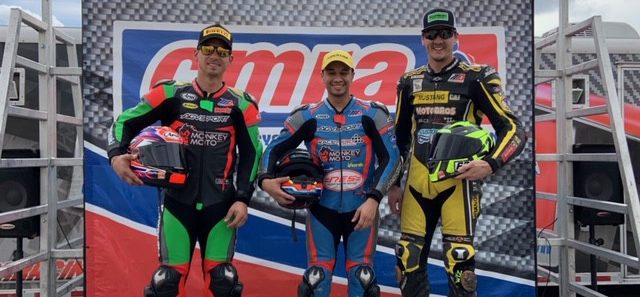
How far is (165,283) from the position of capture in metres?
2.86

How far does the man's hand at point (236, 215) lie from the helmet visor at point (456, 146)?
1030 mm

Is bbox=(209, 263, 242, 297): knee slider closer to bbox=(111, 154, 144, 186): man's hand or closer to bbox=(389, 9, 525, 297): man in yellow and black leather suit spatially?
bbox=(111, 154, 144, 186): man's hand

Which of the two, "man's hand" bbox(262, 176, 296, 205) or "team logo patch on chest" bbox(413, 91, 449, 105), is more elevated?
"team logo patch on chest" bbox(413, 91, 449, 105)

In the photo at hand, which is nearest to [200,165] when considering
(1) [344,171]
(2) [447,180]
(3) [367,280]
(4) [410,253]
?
(1) [344,171]

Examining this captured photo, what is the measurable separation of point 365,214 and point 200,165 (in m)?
0.90

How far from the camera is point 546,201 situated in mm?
4816

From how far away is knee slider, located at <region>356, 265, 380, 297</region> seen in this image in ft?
9.80

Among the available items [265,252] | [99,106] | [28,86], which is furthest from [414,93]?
[28,86]

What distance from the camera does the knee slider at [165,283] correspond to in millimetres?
2859

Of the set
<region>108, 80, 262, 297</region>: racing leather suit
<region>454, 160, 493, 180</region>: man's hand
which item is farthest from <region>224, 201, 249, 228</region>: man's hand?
<region>454, 160, 493, 180</region>: man's hand

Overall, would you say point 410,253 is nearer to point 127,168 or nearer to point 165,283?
point 165,283

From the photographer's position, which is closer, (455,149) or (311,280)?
(455,149)

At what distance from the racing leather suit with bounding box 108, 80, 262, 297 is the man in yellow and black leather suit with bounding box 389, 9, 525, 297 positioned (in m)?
0.88

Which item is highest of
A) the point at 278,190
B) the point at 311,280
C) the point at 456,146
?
the point at 456,146
